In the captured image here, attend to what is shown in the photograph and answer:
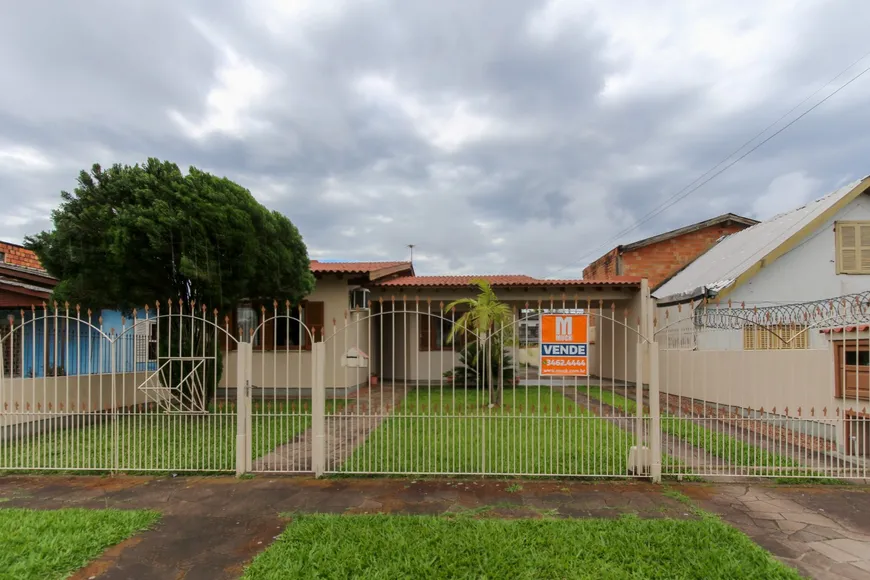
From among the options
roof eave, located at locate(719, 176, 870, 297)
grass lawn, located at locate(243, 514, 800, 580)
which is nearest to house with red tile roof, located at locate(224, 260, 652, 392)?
roof eave, located at locate(719, 176, 870, 297)

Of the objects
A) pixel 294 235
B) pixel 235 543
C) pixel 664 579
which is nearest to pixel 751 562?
pixel 664 579

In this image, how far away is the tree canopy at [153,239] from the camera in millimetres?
7461

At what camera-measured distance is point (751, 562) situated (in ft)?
11.1

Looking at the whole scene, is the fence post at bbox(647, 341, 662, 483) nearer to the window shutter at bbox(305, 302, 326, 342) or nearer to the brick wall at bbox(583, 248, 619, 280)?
the window shutter at bbox(305, 302, 326, 342)

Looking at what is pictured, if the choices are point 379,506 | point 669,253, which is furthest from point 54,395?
point 669,253

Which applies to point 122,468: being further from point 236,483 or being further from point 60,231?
point 60,231

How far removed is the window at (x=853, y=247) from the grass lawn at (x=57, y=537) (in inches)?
540

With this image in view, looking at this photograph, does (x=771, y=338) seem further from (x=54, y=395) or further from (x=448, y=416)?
(x=54, y=395)

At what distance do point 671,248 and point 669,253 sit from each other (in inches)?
Result: 7.7

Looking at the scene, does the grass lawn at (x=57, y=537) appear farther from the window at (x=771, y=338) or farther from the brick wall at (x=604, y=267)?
the brick wall at (x=604, y=267)

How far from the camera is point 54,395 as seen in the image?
6.64 metres

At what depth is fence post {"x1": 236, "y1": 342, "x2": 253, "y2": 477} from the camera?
5.34 metres

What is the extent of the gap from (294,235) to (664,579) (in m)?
7.66

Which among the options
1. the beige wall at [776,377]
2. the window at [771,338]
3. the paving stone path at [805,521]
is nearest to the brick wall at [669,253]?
the window at [771,338]
